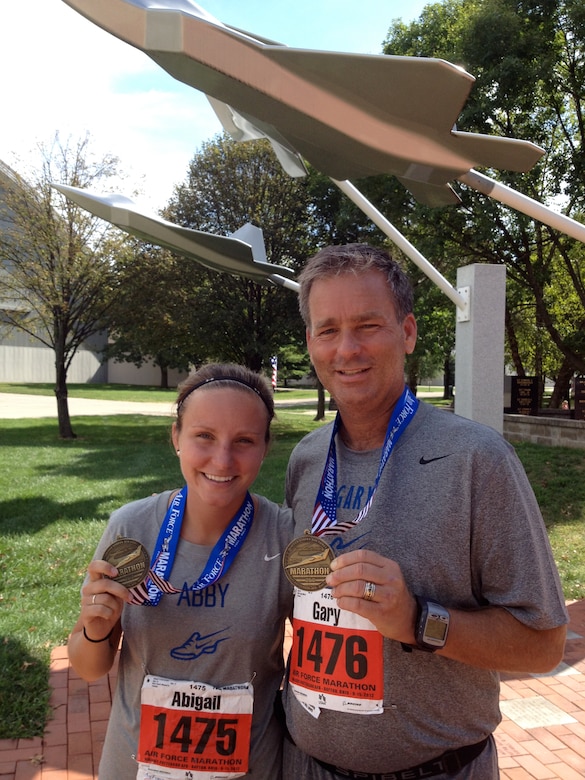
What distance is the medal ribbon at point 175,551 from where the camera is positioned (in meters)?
1.68

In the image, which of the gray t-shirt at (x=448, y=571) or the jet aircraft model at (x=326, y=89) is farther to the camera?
the jet aircraft model at (x=326, y=89)

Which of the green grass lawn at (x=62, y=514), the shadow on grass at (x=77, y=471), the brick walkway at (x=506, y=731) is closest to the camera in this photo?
the brick walkway at (x=506, y=731)

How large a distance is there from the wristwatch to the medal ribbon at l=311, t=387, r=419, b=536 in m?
0.26

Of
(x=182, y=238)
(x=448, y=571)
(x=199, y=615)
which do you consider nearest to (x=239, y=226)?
(x=182, y=238)

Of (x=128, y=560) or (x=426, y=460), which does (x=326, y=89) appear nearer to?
(x=426, y=460)

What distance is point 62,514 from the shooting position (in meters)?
8.66

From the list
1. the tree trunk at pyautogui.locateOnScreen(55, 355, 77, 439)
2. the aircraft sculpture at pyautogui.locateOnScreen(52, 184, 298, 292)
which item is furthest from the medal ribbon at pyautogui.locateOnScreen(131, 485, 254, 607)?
the tree trunk at pyautogui.locateOnScreen(55, 355, 77, 439)

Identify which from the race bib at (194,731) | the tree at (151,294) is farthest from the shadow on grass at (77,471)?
the race bib at (194,731)

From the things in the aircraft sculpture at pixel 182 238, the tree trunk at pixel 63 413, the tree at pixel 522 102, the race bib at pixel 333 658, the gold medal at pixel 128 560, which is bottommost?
the tree trunk at pixel 63 413

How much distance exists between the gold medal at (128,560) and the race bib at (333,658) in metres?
0.39

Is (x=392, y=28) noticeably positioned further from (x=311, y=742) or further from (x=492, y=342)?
(x=311, y=742)

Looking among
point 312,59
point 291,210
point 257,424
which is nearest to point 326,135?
point 312,59

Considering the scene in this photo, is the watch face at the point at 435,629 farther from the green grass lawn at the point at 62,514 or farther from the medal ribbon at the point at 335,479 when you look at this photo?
the green grass lawn at the point at 62,514

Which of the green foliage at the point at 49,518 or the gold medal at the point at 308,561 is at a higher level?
the gold medal at the point at 308,561
